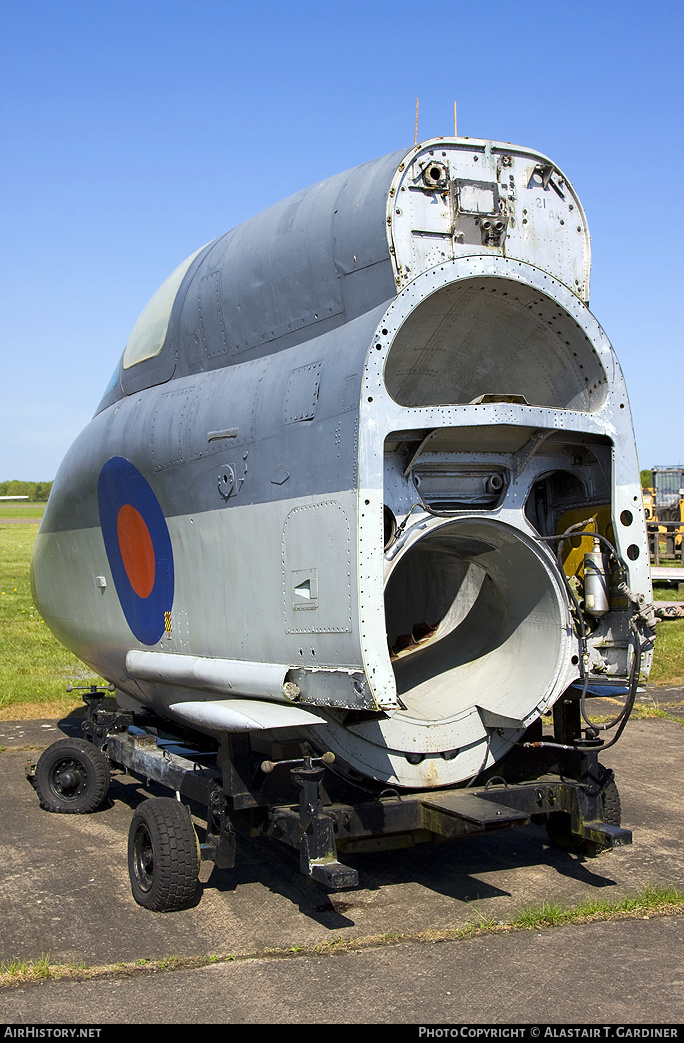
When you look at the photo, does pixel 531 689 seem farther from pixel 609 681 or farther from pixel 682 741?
→ pixel 682 741

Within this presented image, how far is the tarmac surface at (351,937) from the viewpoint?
157 inches

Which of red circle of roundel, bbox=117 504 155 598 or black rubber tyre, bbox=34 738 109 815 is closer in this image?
red circle of roundel, bbox=117 504 155 598

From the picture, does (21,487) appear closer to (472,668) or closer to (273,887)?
(472,668)

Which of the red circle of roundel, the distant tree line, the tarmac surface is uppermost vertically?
the distant tree line

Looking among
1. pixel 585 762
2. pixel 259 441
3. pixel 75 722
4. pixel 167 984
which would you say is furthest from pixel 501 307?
pixel 75 722

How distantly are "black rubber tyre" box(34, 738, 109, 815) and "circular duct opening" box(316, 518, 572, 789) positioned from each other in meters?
2.49

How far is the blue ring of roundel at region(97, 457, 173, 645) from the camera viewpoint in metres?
6.41

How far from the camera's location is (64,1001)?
407cm

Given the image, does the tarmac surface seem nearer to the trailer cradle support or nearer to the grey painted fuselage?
the trailer cradle support

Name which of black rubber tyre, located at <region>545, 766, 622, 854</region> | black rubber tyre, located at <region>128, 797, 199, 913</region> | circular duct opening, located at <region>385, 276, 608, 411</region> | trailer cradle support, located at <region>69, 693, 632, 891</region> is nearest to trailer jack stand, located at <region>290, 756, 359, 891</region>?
trailer cradle support, located at <region>69, 693, 632, 891</region>

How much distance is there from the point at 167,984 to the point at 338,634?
1754mm

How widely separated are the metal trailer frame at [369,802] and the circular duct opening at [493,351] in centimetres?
192

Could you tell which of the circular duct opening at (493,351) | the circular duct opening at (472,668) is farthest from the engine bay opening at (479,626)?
the circular duct opening at (493,351)

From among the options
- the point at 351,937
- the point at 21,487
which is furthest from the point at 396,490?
the point at 21,487
